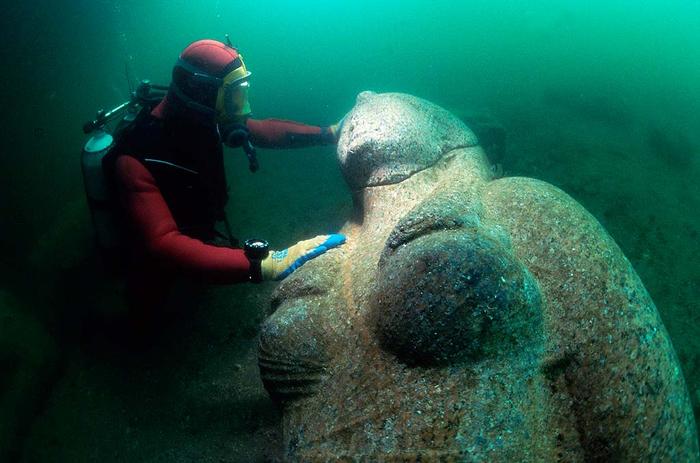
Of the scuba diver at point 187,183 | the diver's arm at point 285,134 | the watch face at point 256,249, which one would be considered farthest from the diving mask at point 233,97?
the diver's arm at point 285,134

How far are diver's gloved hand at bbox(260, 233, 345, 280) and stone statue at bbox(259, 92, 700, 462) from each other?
0.49m

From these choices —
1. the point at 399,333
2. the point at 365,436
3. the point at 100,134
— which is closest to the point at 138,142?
the point at 100,134

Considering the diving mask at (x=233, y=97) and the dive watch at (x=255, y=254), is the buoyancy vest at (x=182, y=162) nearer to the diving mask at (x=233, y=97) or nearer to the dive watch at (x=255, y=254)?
the diving mask at (x=233, y=97)

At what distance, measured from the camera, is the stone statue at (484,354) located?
1980 millimetres

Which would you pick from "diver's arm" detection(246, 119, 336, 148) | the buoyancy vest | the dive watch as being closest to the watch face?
the dive watch

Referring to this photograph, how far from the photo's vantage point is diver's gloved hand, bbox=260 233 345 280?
3215 mm

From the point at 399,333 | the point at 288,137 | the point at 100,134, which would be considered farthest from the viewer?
the point at 288,137

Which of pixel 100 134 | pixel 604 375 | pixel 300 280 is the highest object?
pixel 100 134

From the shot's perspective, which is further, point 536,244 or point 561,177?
point 561,177

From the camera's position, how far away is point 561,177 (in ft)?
20.8

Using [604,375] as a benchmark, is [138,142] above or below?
above

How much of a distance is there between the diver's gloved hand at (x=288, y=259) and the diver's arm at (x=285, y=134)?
2.53 metres

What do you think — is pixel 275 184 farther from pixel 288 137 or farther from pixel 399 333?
pixel 399 333

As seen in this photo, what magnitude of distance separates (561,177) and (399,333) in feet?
18.0
